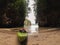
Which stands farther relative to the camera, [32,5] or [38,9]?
[32,5]

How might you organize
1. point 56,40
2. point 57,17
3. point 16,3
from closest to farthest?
point 56,40, point 57,17, point 16,3

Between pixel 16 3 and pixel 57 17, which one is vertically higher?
pixel 16 3

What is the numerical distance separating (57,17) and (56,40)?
2.78 meters

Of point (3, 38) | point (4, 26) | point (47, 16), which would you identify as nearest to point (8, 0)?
point (4, 26)

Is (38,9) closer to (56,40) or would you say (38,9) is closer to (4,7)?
(4,7)

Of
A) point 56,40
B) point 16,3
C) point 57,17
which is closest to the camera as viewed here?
point 56,40

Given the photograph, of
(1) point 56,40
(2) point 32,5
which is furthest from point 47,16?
(1) point 56,40

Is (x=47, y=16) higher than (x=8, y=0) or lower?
lower

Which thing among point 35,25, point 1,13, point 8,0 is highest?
point 8,0

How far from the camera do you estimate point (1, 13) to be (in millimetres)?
8727

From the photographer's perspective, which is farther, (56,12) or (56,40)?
(56,12)

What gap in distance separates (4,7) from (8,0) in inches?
14.9

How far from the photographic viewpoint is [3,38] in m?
5.93

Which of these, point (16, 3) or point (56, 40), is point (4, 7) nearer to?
point (16, 3)
